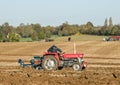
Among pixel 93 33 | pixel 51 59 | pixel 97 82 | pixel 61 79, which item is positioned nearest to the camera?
pixel 97 82

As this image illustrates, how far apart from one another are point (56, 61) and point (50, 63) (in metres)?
0.34

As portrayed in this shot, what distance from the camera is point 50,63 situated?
61.8 feet

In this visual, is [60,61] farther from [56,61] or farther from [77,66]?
[77,66]

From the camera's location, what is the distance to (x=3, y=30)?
403 ft

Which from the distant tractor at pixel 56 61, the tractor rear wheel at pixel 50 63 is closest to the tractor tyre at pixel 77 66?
the distant tractor at pixel 56 61

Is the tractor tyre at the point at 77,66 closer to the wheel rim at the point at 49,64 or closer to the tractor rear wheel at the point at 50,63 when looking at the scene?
the tractor rear wheel at the point at 50,63

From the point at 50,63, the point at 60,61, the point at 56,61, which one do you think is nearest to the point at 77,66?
the point at 60,61

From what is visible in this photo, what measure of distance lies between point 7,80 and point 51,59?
4.60m

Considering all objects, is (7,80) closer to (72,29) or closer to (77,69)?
(77,69)

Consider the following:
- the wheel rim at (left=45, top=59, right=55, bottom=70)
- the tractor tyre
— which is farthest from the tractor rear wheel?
the tractor tyre

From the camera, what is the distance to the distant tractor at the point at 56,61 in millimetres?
18781

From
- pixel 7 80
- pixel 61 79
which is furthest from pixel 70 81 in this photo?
pixel 7 80

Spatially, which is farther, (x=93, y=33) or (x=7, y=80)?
(x=93, y=33)

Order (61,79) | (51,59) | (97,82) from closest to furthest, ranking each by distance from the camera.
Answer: (97,82) → (61,79) → (51,59)
